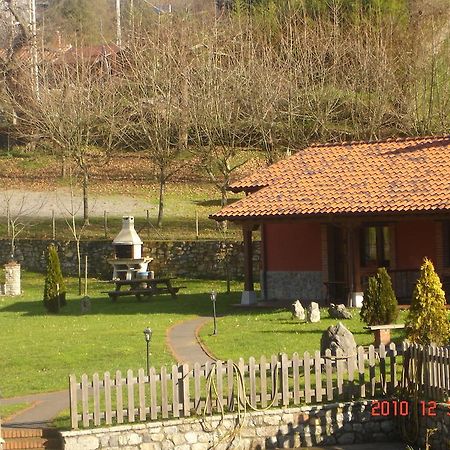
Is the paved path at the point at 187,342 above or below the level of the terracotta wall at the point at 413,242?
below

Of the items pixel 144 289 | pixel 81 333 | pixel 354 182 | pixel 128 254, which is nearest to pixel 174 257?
pixel 128 254

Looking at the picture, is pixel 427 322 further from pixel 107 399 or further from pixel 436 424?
pixel 107 399

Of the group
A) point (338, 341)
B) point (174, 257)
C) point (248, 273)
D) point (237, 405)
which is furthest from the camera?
point (174, 257)

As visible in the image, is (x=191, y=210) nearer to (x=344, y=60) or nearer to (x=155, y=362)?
(x=344, y=60)

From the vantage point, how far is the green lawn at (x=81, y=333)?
2142 centimetres

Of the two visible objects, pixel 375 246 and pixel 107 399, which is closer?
pixel 107 399

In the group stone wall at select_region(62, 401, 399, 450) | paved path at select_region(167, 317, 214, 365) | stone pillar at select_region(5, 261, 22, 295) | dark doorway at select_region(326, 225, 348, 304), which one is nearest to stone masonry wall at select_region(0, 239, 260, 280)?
stone pillar at select_region(5, 261, 22, 295)

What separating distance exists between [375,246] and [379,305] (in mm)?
6417

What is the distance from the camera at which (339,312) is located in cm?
2738

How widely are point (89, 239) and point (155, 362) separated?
20676 millimetres

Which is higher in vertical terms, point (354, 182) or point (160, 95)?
point (160, 95)

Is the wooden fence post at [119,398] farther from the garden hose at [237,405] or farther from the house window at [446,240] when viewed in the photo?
the house window at [446,240]

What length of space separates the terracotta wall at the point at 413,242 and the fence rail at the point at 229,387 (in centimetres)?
1198

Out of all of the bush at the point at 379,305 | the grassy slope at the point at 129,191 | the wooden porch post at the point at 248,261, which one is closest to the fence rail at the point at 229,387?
the bush at the point at 379,305
